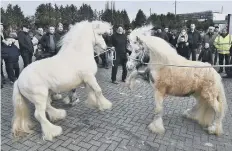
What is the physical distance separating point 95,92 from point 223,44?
6716mm

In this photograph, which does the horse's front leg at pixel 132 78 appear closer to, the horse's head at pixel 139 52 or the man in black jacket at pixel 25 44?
the horse's head at pixel 139 52

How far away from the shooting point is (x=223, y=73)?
9875 millimetres

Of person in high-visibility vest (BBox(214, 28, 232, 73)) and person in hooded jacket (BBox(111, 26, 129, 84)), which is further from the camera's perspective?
person in high-visibility vest (BBox(214, 28, 232, 73))

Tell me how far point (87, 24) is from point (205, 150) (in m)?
2.94

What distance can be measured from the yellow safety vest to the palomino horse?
5674 millimetres

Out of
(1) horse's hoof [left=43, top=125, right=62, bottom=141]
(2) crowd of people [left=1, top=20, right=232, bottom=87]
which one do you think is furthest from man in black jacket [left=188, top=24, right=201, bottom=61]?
(1) horse's hoof [left=43, top=125, right=62, bottom=141]

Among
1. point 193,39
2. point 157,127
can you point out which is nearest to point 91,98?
point 157,127

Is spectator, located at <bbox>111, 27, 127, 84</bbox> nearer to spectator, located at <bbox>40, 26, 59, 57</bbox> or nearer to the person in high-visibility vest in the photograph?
spectator, located at <bbox>40, 26, 59, 57</bbox>

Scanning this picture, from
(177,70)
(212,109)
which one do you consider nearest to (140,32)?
(177,70)

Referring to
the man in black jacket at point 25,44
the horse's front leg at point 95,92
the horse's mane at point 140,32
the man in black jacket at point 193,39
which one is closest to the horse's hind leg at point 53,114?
the horse's front leg at point 95,92

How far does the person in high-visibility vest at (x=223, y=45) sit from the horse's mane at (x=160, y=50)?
19.6ft

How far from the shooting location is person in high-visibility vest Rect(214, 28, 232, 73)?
9578mm

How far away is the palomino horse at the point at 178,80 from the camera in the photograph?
428cm

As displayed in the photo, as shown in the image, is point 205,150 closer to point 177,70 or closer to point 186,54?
point 177,70
